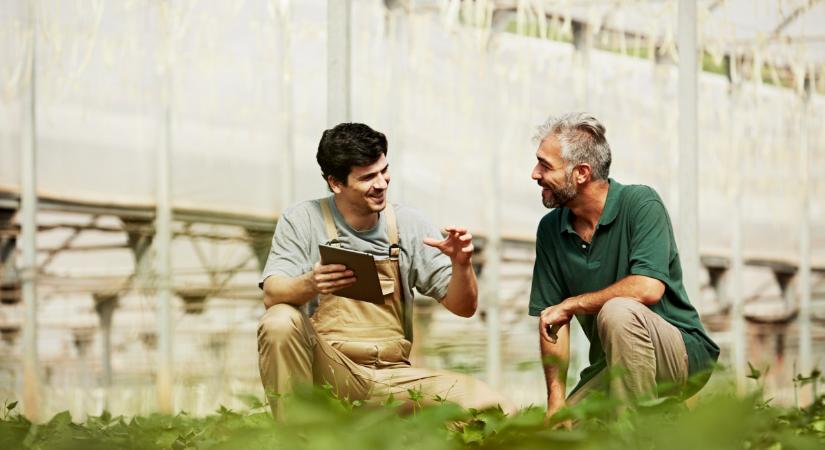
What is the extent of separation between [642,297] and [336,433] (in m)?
1.82

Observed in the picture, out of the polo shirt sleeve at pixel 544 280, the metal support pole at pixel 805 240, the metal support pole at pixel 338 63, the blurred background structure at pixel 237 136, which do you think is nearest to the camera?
the polo shirt sleeve at pixel 544 280

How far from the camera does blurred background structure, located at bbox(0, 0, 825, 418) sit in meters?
5.34

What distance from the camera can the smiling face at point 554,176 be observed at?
2.55 metres

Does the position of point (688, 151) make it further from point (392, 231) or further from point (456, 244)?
point (456, 244)

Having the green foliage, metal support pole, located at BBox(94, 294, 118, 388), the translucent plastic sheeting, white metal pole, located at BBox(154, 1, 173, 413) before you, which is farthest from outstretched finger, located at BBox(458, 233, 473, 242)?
metal support pole, located at BBox(94, 294, 118, 388)

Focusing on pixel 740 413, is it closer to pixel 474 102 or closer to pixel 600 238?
pixel 600 238

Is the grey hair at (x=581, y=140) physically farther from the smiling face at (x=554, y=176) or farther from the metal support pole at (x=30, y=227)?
the metal support pole at (x=30, y=227)

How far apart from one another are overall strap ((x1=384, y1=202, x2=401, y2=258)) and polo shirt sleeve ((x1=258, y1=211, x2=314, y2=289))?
19cm

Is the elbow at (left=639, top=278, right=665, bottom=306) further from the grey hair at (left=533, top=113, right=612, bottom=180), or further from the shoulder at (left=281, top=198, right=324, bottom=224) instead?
the shoulder at (left=281, top=198, right=324, bottom=224)

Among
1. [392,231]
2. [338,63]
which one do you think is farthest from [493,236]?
[392,231]

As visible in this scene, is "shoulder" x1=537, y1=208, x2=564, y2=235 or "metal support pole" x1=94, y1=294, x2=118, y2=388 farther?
"metal support pole" x1=94, y1=294, x2=118, y2=388

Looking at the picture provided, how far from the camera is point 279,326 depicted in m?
2.45

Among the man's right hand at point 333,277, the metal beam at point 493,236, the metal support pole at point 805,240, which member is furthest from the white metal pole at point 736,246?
the man's right hand at point 333,277

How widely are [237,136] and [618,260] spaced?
361 cm
